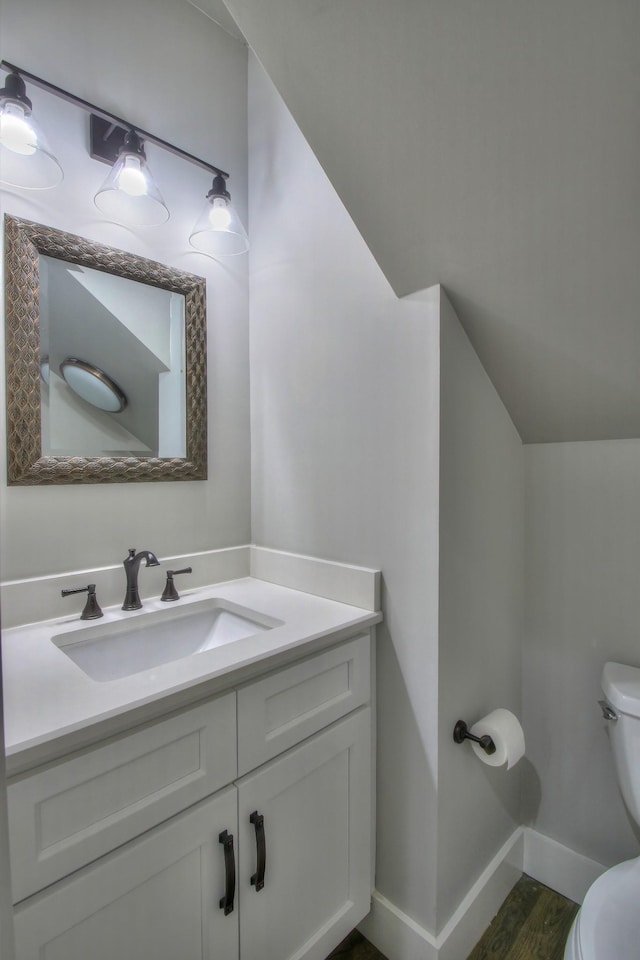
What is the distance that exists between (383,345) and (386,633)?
74 centimetres

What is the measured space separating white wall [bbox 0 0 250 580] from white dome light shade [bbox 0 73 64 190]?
0.12ft

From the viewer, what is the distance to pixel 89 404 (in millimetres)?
1320

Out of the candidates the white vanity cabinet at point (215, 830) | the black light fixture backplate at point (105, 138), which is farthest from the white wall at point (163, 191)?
the white vanity cabinet at point (215, 830)

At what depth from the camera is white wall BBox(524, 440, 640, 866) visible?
4.36 feet

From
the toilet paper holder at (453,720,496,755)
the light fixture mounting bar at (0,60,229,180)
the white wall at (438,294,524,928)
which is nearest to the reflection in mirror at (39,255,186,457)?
the light fixture mounting bar at (0,60,229,180)

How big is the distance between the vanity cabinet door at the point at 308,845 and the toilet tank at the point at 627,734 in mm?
610

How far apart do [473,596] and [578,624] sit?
40cm

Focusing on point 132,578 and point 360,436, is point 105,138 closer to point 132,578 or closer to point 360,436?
point 360,436

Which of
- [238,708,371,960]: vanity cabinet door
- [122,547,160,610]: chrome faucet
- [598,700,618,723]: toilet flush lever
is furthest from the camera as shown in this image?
[122,547,160,610]: chrome faucet

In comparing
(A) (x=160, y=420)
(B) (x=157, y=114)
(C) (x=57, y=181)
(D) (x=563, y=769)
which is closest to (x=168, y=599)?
(A) (x=160, y=420)

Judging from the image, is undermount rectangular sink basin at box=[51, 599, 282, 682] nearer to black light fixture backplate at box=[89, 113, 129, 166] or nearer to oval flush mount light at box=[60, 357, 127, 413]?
oval flush mount light at box=[60, 357, 127, 413]

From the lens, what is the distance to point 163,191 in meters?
1.50

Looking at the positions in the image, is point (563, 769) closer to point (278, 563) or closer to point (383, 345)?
point (278, 563)

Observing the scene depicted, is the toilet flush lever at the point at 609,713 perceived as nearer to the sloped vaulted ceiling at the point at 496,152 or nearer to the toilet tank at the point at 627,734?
the toilet tank at the point at 627,734
